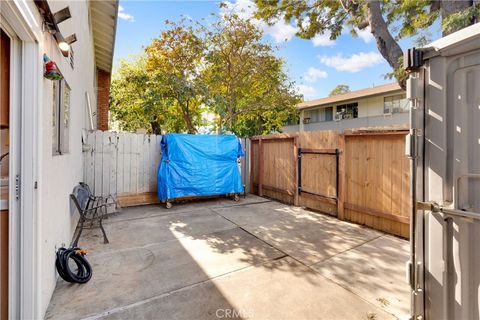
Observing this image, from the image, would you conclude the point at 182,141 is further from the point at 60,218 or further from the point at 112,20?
the point at 112,20

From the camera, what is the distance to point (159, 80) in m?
8.57

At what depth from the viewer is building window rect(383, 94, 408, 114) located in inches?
467

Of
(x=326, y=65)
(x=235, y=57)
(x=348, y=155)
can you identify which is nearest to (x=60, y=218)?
(x=348, y=155)

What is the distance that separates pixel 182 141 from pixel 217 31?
5.38m

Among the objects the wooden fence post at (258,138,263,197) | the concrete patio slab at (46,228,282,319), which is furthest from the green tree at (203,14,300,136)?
the concrete patio slab at (46,228,282,319)

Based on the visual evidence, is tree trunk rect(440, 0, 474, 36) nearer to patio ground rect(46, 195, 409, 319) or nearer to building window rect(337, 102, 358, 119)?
patio ground rect(46, 195, 409, 319)

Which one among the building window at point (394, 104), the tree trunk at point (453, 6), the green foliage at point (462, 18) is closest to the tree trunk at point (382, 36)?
the tree trunk at point (453, 6)

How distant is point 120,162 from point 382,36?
22.7 feet

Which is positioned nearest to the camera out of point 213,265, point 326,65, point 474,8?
point 213,265

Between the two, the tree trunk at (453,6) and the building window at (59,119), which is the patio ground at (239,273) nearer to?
the building window at (59,119)

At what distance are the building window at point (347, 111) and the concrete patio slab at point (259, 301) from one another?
44.5 feet

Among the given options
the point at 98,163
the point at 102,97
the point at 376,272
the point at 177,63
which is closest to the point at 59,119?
the point at 98,163

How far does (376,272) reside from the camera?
2549 millimetres

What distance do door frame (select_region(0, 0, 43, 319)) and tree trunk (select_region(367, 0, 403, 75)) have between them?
6528 millimetres
